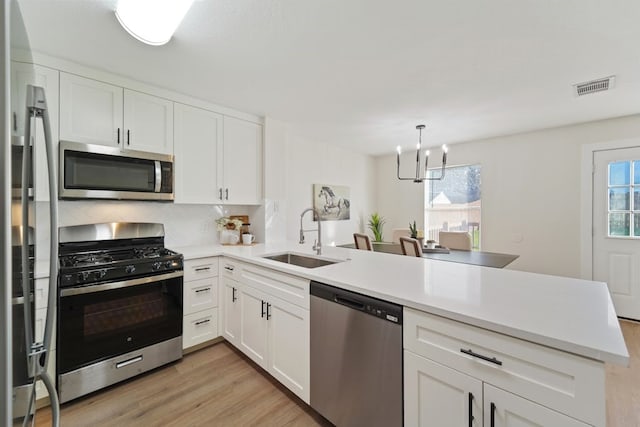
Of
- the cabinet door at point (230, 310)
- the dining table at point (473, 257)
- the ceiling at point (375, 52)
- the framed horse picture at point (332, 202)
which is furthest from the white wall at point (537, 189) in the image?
the cabinet door at point (230, 310)

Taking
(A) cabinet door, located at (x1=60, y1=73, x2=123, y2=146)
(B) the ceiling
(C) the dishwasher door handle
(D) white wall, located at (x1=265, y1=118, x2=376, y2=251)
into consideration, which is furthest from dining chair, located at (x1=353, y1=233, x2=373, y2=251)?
(A) cabinet door, located at (x1=60, y1=73, x2=123, y2=146)

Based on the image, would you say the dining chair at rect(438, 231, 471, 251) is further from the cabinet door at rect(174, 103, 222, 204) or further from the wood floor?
the cabinet door at rect(174, 103, 222, 204)

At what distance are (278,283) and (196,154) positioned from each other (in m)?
1.66

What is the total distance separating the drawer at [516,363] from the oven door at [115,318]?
1905mm

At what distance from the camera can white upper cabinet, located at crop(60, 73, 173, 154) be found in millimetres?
2000

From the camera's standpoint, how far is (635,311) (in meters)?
3.07

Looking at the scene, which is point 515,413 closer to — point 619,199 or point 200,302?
point 200,302

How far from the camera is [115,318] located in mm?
1909

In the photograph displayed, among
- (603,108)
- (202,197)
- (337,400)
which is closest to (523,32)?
(603,108)

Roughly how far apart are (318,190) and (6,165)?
4078mm

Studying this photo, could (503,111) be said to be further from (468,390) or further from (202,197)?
(202,197)

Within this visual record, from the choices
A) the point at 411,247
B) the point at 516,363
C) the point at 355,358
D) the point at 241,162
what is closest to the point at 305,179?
the point at 241,162

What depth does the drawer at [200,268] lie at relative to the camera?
7.58 feet

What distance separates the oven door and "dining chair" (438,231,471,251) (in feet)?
10.9
